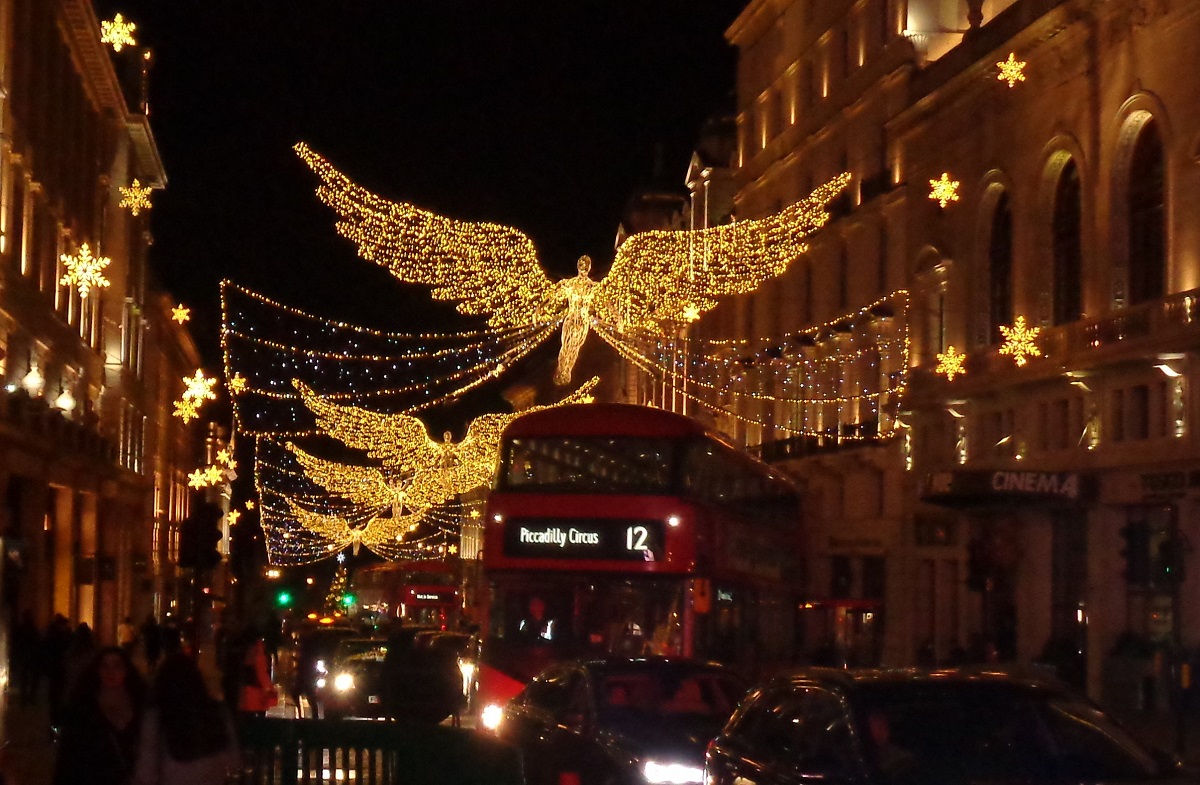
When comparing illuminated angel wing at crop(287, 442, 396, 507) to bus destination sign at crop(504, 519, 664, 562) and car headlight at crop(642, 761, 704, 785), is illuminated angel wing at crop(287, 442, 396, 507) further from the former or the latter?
car headlight at crop(642, 761, 704, 785)

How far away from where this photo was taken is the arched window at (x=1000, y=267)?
3841cm

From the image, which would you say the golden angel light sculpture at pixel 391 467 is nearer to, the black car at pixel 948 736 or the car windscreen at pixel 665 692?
the car windscreen at pixel 665 692

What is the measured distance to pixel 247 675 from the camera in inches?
806

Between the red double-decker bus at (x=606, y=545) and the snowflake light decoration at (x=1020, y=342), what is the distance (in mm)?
15259

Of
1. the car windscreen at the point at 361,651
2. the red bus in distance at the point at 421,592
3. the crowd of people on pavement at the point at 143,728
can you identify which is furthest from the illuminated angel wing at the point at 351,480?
the crowd of people on pavement at the point at 143,728

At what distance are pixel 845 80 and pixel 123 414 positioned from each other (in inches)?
846

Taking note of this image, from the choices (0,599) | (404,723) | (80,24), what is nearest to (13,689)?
(0,599)

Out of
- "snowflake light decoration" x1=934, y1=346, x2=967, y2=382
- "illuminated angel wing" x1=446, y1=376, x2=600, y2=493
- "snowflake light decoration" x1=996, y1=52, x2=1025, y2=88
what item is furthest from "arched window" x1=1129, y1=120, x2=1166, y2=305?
"illuminated angel wing" x1=446, y1=376, x2=600, y2=493

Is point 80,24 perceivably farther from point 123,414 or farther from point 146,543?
point 146,543

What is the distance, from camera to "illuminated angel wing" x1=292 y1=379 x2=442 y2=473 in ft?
159

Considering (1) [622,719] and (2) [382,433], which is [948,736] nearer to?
(1) [622,719]

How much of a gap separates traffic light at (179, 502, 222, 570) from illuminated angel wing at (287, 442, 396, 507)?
40359mm

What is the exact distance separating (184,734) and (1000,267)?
1292 inches

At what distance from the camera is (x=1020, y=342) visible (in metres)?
35.4
